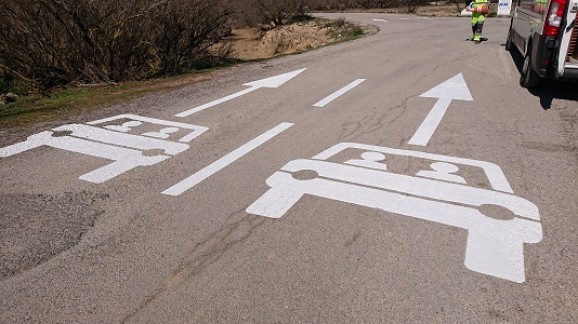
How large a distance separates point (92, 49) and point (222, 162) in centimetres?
725

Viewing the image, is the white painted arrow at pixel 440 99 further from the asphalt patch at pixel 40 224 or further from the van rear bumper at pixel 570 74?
the asphalt patch at pixel 40 224

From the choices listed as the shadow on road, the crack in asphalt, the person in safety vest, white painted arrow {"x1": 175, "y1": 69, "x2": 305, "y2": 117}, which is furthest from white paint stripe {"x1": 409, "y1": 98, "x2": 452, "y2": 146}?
the person in safety vest

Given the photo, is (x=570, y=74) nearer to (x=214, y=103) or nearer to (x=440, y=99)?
(x=440, y=99)

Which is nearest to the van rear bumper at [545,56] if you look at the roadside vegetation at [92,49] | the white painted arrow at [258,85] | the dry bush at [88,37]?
the white painted arrow at [258,85]

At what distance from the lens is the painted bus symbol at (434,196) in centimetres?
293

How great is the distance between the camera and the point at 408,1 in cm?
3528

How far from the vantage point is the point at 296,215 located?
3453mm

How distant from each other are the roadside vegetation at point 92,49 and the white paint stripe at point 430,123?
18.8 feet

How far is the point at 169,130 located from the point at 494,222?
4.50 metres

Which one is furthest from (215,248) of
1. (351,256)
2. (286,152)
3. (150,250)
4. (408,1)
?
(408,1)

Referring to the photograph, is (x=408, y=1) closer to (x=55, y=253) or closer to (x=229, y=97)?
(x=229, y=97)

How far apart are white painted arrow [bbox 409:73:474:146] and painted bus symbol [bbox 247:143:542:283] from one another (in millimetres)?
675

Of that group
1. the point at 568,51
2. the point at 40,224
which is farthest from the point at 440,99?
the point at 40,224

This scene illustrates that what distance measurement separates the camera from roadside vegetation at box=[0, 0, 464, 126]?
26.6ft
